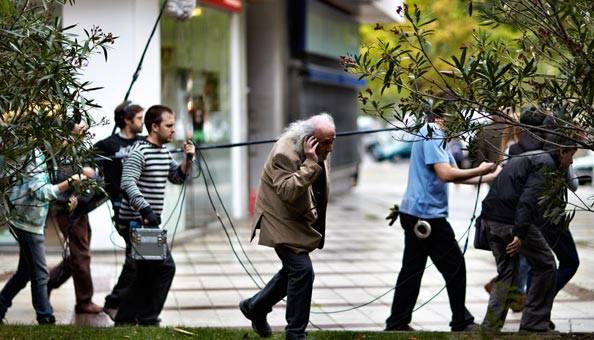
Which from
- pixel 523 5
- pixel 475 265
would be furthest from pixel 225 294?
pixel 523 5

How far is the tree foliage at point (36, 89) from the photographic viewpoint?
6.32 metres

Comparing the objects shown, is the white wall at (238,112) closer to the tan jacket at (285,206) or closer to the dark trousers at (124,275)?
the dark trousers at (124,275)

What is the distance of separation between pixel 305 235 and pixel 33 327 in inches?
88.1

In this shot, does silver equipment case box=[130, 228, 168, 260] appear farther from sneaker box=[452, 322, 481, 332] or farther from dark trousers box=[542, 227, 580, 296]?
dark trousers box=[542, 227, 580, 296]

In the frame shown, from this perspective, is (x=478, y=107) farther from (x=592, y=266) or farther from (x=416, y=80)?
(x=592, y=266)

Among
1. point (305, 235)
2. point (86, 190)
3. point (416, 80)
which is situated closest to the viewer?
point (416, 80)

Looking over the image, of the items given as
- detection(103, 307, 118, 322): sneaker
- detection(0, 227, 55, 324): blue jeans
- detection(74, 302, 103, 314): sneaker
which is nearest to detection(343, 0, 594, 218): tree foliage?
detection(0, 227, 55, 324): blue jeans

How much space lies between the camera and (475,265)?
44.0 ft

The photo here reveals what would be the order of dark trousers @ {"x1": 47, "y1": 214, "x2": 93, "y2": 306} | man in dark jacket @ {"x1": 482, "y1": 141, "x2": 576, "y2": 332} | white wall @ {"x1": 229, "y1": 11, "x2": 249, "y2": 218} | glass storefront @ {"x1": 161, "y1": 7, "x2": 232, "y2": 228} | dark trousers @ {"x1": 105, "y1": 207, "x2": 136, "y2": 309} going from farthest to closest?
white wall @ {"x1": 229, "y1": 11, "x2": 249, "y2": 218} < glass storefront @ {"x1": 161, "y1": 7, "x2": 232, "y2": 228} < dark trousers @ {"x1": 47, "y1": 214, "x2": 93, "y2": 306} < dark trousers @ {"x1": 105, "y1": 207, "x2": 136, "y2": 309} < man in dark jacket @ {"x1": 482, "y1": 141, "x2": 576, "y2": 332}

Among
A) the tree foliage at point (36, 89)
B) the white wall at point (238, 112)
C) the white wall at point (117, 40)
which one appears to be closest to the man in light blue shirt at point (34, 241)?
the tree foliage at point (36, 89)

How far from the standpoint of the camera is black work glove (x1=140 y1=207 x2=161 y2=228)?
8562 mm

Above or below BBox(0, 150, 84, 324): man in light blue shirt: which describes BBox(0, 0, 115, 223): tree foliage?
above

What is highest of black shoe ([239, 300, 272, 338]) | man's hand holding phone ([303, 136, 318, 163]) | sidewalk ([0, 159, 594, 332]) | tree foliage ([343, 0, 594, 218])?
tree foliage ([343, 0, 594, 218])

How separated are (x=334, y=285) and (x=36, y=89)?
6035 mm
